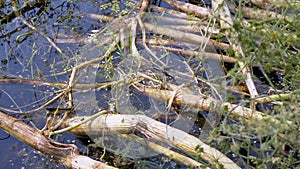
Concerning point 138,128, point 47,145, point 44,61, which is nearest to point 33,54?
point 44,61

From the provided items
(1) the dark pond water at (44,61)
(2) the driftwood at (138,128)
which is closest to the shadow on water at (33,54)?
(1) the dark pond water at (44,61)

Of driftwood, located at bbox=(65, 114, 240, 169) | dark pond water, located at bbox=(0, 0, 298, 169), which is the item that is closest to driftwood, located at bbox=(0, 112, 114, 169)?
dark pond water, located at bbox=(0, 0, 298, 169)

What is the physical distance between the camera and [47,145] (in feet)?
9.42

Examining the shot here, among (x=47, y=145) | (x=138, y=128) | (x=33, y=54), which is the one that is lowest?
(x=47, y=145)

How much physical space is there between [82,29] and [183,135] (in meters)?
1.60

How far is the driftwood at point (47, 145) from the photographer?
8.90ft

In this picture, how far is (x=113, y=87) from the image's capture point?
3258mm

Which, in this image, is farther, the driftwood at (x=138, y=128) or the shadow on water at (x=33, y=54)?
the shadow on water at (x=33, y=54)

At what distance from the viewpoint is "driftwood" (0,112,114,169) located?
271 centimetres

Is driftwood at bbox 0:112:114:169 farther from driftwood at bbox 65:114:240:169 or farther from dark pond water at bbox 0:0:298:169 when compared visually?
driftwood at bbox 65:114:240:169

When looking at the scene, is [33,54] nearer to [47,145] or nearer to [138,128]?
[47,145]

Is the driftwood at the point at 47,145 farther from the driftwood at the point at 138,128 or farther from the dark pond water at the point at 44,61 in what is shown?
the driftwood at the point at 138,128

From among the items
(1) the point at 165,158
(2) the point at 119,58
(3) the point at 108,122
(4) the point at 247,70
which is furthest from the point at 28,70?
(4) the point at 247,70

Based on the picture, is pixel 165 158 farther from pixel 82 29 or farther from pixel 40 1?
pixel 40 1
